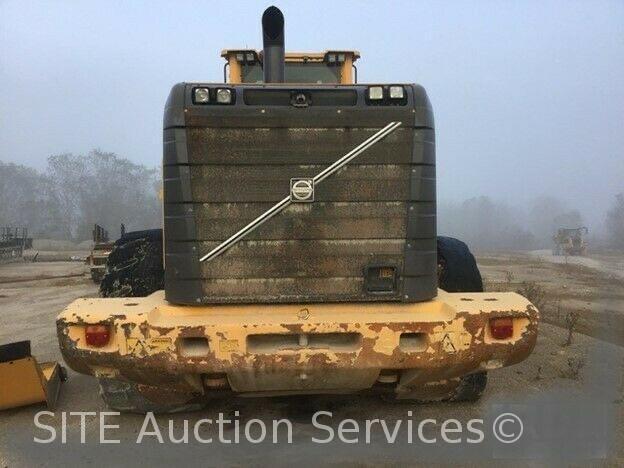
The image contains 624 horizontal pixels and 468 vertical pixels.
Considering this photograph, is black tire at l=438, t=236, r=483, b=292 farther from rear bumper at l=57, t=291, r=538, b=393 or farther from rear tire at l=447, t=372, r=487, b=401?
rear bumper at l=57, t=291, r=538, b=393

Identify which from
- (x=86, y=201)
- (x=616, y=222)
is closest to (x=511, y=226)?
(x=616, y=222)

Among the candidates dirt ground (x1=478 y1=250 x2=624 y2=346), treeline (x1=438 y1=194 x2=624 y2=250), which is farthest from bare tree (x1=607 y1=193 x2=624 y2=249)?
dirt ground (x1=478 y1=250 x2=624 y2=346)

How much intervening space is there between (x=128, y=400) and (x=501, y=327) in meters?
2.75

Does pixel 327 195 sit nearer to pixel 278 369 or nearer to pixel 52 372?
pixel 278 369

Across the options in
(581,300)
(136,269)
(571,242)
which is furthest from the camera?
(571,242)

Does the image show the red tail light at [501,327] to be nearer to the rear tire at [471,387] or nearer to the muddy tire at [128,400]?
the rear tire at [471,387]

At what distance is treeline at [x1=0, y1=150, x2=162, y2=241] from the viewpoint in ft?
213

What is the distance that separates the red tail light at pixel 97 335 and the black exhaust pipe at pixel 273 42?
7.02 feet

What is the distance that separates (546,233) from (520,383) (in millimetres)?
67963

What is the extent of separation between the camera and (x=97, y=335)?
308cm

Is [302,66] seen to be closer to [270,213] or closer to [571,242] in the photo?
[270,213]

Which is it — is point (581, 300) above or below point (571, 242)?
above

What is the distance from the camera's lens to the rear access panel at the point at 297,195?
3.14 meters

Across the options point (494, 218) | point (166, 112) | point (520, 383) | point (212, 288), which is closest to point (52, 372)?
point (212, 288)
